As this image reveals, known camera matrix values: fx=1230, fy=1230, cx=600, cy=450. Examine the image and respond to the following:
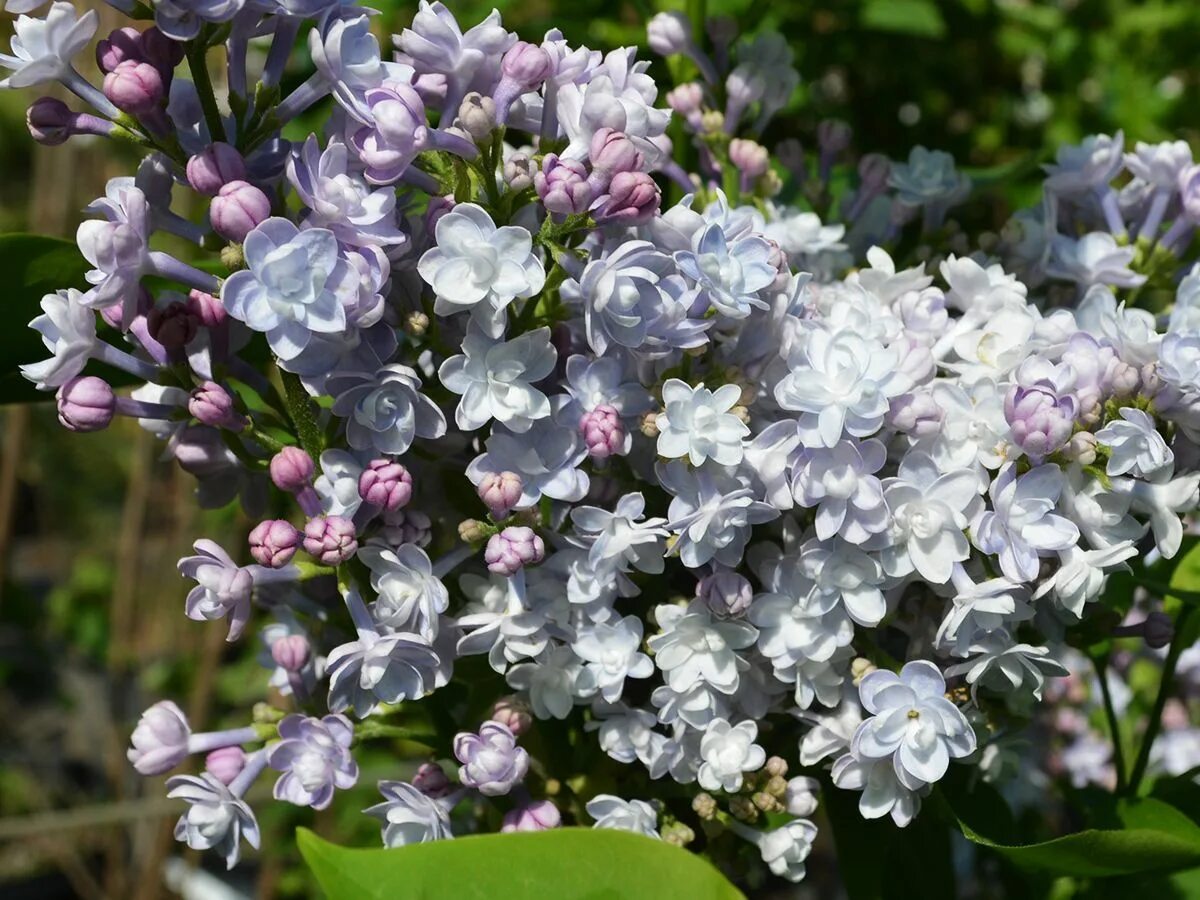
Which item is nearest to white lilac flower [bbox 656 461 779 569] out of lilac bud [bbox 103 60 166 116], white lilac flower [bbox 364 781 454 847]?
white lilac flower [bbox 364 781 454 847]

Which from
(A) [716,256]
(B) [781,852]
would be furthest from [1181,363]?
(B) [781,852]

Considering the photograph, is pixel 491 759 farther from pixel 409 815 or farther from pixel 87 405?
pixel 87 405

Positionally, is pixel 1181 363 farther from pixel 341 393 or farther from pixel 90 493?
pixel 90 493

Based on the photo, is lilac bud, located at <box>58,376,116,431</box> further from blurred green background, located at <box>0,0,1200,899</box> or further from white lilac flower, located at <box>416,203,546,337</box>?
blurred green background, located at <box>0,0,1200,899</box>

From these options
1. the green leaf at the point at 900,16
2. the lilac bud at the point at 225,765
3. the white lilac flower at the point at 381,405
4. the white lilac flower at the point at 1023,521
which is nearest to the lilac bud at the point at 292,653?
the lilac bud at the point at 225,765

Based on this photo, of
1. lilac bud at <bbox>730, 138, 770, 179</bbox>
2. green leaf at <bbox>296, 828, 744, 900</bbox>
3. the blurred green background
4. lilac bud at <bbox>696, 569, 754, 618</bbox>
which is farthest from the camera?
the blurred green background

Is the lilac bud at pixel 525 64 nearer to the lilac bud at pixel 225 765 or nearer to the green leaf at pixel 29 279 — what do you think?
the green leaf at pixel 29 279
